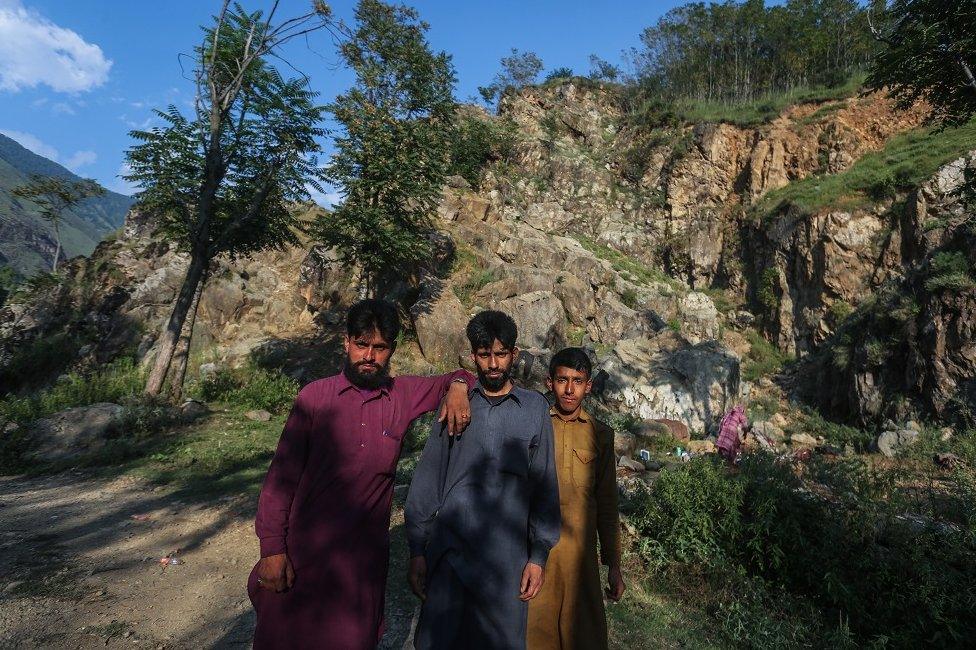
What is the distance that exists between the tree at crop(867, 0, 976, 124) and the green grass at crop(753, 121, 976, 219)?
1672 centimetres

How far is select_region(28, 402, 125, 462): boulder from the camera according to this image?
290 inches

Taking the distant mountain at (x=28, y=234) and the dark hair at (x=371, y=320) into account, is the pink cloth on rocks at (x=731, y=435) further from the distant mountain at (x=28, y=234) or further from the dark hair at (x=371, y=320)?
the distant mountain at (x=28, y=234)

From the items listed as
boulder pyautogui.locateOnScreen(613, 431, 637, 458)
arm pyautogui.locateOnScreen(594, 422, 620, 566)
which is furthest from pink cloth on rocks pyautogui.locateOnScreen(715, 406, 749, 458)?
arm pyautogui.locateOnScreen(594, 422, 620, 566)

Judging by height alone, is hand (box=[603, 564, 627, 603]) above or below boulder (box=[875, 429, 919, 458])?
below

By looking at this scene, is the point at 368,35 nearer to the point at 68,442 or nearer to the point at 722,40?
the point at 68,442

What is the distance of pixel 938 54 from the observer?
707cm

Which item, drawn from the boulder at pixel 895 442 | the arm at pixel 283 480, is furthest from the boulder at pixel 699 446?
the arm at pixel 283 480

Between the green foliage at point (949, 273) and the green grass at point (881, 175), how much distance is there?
1152 centimetres

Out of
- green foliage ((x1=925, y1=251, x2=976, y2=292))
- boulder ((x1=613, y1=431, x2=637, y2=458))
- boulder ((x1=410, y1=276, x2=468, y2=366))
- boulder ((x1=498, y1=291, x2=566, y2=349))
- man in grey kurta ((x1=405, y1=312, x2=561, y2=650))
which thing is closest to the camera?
man in grey kurta ((x1=405, y1=312, x2=561, y2=650))

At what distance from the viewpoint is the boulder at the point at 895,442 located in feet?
27.3

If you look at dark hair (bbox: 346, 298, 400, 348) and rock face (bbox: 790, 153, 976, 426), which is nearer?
dark hair (bbox: 346, 298, 400, 348)

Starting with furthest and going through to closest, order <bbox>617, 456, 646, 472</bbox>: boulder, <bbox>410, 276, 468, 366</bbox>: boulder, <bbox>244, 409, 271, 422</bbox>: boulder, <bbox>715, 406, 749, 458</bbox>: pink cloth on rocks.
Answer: <bbox>410, 276, 468, 366</bbox>: boulder, <bbox>244, 409, 271, 422</bbox>: boulder, <bbox>715, 406, 749, 458</bbox>: pink cloth on rocks, <bbox>617, 456, 646, 472</bbox>: boulder

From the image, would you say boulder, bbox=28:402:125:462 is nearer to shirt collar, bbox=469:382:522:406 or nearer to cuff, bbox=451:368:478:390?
cuff, bbox=451:368:478:390

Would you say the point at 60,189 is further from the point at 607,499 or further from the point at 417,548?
the point at 607,499
